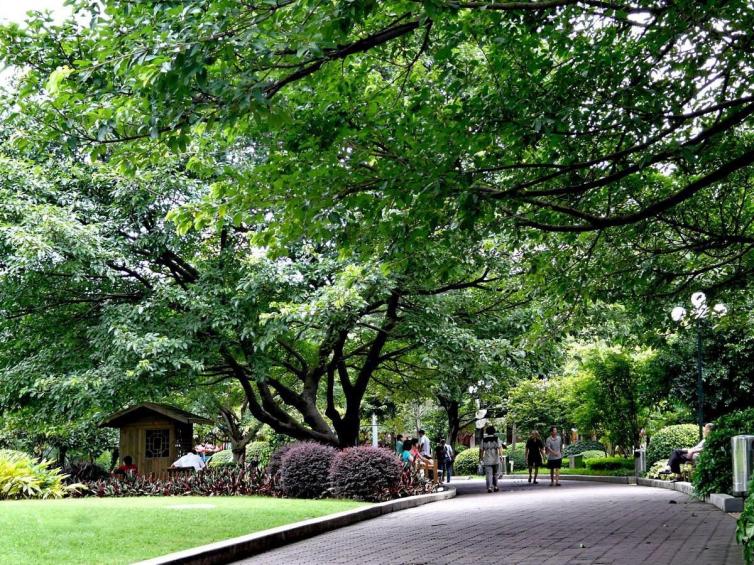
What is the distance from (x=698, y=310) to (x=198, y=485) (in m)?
13.0

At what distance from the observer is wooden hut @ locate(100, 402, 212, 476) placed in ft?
87.1

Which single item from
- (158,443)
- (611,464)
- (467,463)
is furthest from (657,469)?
(467,463)

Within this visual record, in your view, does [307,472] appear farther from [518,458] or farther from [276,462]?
[518,458]

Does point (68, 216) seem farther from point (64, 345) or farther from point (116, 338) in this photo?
point (64, 345)

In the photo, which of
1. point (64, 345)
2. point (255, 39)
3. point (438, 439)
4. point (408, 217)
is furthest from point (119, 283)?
point (438, 439)

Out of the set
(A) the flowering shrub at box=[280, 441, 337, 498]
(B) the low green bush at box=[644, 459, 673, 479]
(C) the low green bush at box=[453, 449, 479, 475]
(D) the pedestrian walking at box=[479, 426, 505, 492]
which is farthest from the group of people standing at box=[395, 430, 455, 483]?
(C) the low green bush at box=[453, 449, 479, 475]

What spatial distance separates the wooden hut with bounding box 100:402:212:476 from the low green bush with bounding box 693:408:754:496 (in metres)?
16.5

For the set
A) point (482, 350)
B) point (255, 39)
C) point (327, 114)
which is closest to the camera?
point (255, 39)

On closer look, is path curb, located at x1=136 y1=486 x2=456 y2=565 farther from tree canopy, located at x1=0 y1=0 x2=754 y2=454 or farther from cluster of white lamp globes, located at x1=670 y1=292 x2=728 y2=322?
cluster of white lamp globes, located at x1=670 y1=292 x2=728 y2=322

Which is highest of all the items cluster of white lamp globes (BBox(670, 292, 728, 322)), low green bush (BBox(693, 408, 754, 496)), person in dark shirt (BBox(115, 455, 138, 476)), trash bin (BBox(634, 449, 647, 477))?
cluster of white lamp globes (BBox(670, 292, 728, 322))

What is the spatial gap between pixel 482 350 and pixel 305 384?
20.6 feet

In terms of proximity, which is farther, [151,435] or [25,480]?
[151,435]

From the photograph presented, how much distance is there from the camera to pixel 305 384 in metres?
24.2

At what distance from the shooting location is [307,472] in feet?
64.1
